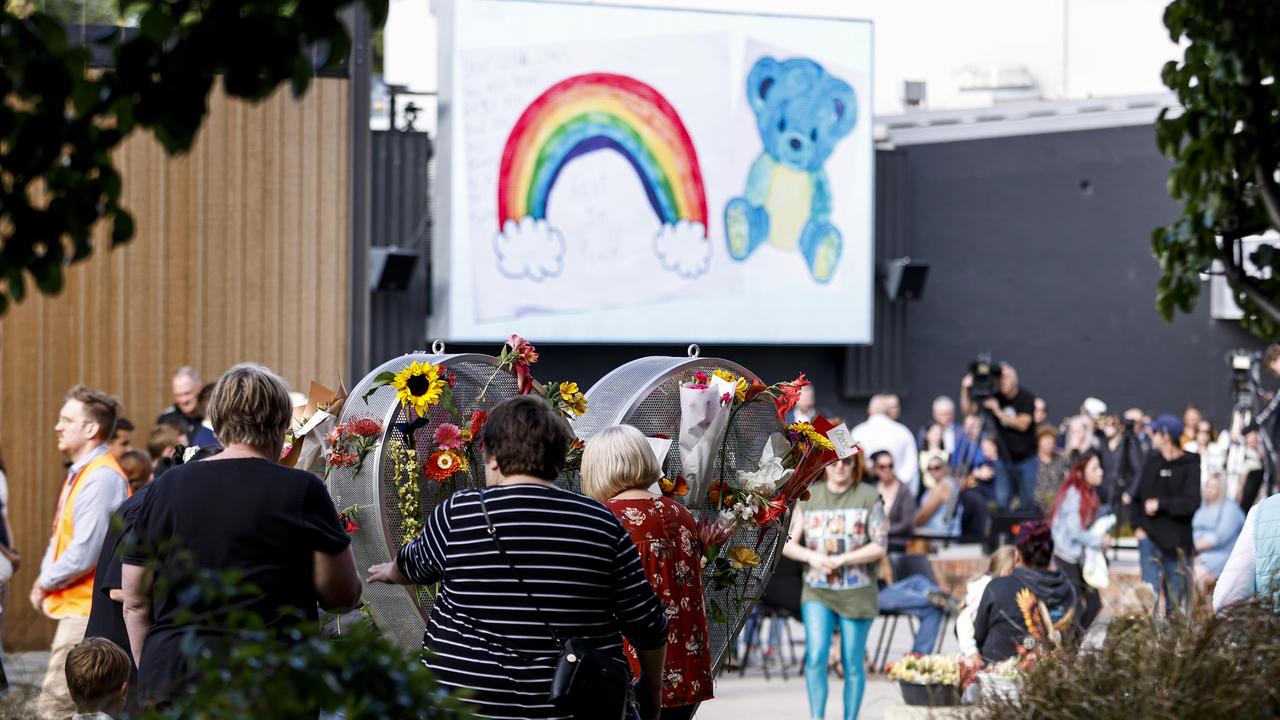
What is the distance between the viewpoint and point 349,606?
3.67m

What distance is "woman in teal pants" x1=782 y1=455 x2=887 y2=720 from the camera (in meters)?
7.96

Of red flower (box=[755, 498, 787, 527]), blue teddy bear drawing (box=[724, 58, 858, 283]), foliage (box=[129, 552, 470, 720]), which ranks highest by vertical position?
blue teddy bear drawing (box=[724, 58, 858, 283])

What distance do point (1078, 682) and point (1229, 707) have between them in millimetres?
338

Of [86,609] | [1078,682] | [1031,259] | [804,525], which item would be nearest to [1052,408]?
[1031,259]

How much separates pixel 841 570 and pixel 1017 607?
147 centimetres

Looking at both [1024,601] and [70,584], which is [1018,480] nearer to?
[1024,601]

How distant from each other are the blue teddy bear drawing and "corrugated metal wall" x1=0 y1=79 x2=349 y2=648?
6350 mm

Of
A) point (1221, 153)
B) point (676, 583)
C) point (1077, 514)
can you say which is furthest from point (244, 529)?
point (1077, 514)

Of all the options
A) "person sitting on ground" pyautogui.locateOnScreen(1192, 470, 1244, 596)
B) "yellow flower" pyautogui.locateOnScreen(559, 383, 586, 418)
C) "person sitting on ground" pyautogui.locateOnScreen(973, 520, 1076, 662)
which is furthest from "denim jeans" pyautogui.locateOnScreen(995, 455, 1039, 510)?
"yellow flower" pyautogui.locateOnScreen(559, 383, 586, 418)

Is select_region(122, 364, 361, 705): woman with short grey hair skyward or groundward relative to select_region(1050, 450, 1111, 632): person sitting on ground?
skyward

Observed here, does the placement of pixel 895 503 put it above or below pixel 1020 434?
below

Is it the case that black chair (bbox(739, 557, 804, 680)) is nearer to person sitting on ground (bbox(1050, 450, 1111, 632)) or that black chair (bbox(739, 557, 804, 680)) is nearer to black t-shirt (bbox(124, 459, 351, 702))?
person sitting on ground (bbox(1050, 450, 1111, 632))

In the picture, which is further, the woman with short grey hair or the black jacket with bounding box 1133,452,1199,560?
the black jacket with bounding box 1133,452,1199,560

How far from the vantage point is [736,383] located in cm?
517
